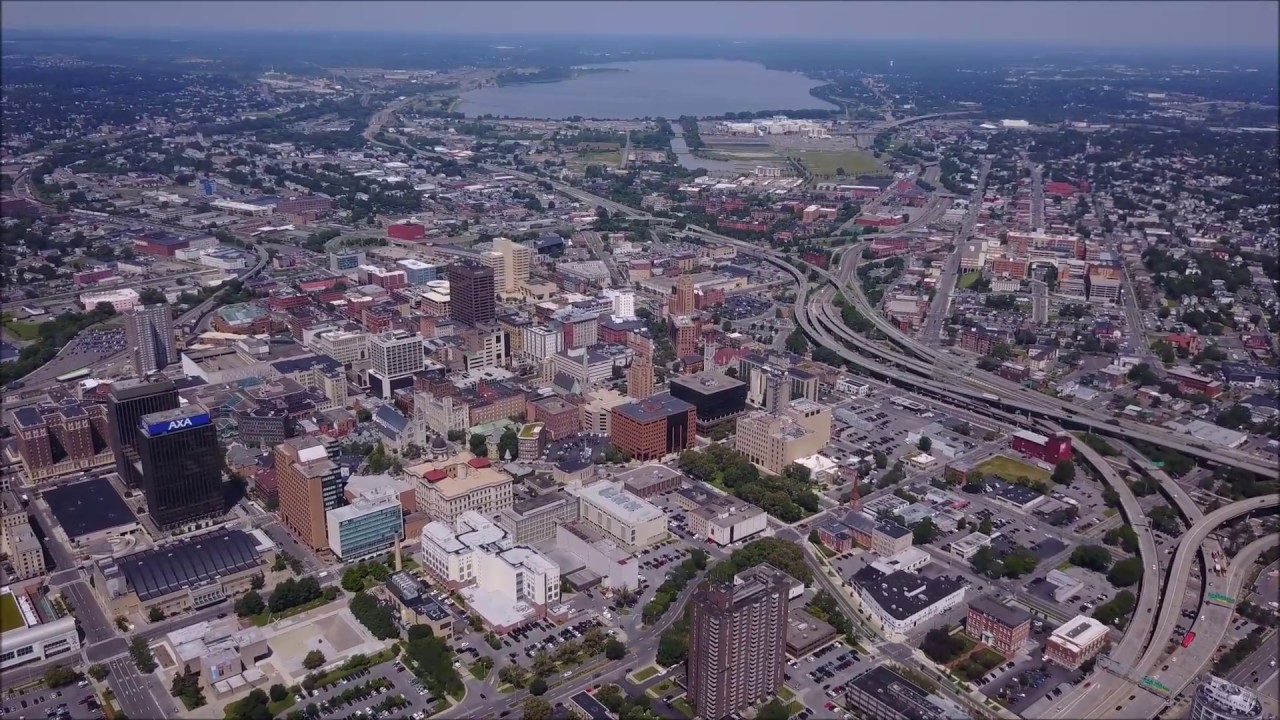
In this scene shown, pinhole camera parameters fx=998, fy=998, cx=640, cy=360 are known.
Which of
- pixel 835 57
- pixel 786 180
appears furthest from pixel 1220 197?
pixel 835 57

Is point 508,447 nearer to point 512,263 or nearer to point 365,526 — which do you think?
point 365,526

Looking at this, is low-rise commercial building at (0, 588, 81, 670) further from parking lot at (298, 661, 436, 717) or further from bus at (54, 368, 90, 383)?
bus at (54, 368, 90, 383)

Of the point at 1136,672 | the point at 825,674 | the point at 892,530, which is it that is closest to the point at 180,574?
the point at 825,674

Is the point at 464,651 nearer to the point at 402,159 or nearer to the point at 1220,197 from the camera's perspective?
the point at 1220,197

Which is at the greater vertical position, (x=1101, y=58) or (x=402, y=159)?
(x=1101, y=58)

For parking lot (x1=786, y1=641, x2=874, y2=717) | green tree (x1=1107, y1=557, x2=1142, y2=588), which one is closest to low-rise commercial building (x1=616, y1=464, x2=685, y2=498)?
parking lot (x1=786, y1=641, x2=874, y2=717)

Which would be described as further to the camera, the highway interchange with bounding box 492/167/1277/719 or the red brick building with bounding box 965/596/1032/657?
the red brick building with bounding box 965/596/1032/657
